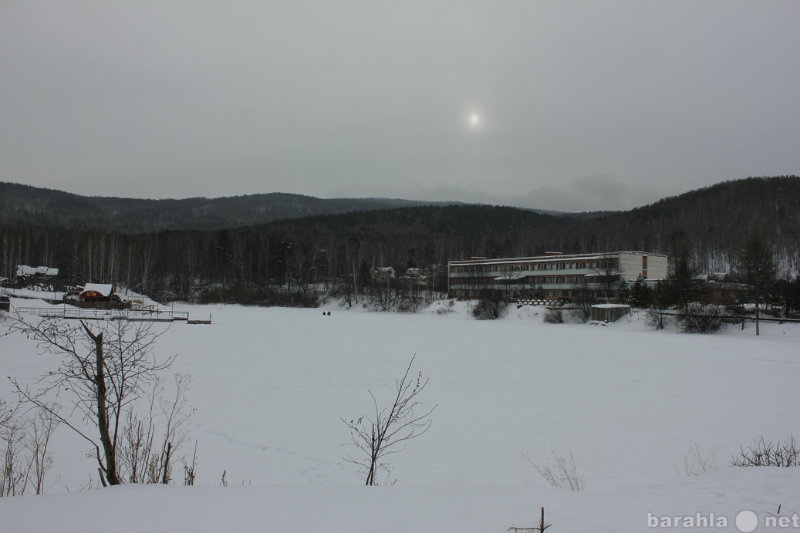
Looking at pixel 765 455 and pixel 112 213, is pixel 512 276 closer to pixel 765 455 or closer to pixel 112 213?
pixel 765 455

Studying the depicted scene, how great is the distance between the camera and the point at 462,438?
436 inches

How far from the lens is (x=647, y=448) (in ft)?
33.8

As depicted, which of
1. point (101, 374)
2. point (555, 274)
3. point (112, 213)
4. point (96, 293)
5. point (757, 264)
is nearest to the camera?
point (101, 374)

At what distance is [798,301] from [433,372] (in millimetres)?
39556

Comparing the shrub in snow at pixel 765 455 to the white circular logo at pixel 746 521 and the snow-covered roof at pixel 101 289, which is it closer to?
the white circular logo at pixel 746 521

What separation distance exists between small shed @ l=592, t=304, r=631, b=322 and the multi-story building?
1041 cm

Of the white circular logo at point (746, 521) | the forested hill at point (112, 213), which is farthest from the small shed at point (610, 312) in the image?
the forested hill at point (112, 213)

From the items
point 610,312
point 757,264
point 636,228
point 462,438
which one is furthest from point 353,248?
point 462,438

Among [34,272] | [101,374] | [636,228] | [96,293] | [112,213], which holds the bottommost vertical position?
[96,293]

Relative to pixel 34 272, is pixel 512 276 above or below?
above

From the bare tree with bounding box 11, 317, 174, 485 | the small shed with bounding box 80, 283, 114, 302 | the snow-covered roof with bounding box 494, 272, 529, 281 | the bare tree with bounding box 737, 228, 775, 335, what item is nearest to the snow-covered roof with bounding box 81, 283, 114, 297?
the small shed with bounding box 80, 283, 114, 302

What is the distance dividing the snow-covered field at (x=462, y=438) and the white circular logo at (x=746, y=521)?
84 mm

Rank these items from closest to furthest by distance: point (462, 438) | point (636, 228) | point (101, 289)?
point (462, 438) → point (101, 289) → point (636, 228)

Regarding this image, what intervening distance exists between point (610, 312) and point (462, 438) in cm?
4381
